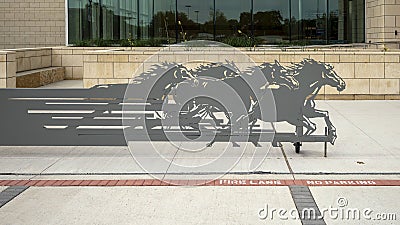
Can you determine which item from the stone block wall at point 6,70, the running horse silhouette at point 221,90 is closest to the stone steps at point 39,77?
the stone block wall at point 6,70

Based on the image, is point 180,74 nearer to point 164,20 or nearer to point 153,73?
point 153,73

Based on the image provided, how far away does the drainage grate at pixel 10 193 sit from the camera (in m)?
7.46

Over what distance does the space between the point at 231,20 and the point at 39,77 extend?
846 centimetres

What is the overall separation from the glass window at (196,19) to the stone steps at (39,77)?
508 centimetres

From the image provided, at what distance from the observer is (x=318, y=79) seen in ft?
33.8

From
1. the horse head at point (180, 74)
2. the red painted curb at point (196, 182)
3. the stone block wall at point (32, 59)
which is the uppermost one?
the stone block wall at point (32, 59)

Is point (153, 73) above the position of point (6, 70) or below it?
below

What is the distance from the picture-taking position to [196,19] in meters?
25.6

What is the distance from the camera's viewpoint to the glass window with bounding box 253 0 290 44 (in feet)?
83.0

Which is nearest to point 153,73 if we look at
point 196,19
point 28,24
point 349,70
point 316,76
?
point 316,76

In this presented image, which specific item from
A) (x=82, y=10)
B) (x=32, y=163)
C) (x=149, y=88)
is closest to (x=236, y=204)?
(x=32, y=163)

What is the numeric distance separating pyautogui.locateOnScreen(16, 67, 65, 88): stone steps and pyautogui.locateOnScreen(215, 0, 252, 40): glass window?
638cm

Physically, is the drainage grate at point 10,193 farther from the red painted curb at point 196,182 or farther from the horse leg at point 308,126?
the horse leg at point 308,126

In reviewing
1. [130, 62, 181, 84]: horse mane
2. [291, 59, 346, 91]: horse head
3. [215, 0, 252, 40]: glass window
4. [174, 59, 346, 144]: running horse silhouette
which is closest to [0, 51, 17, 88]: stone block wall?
[130, 62, 181, 84]: horse mane
